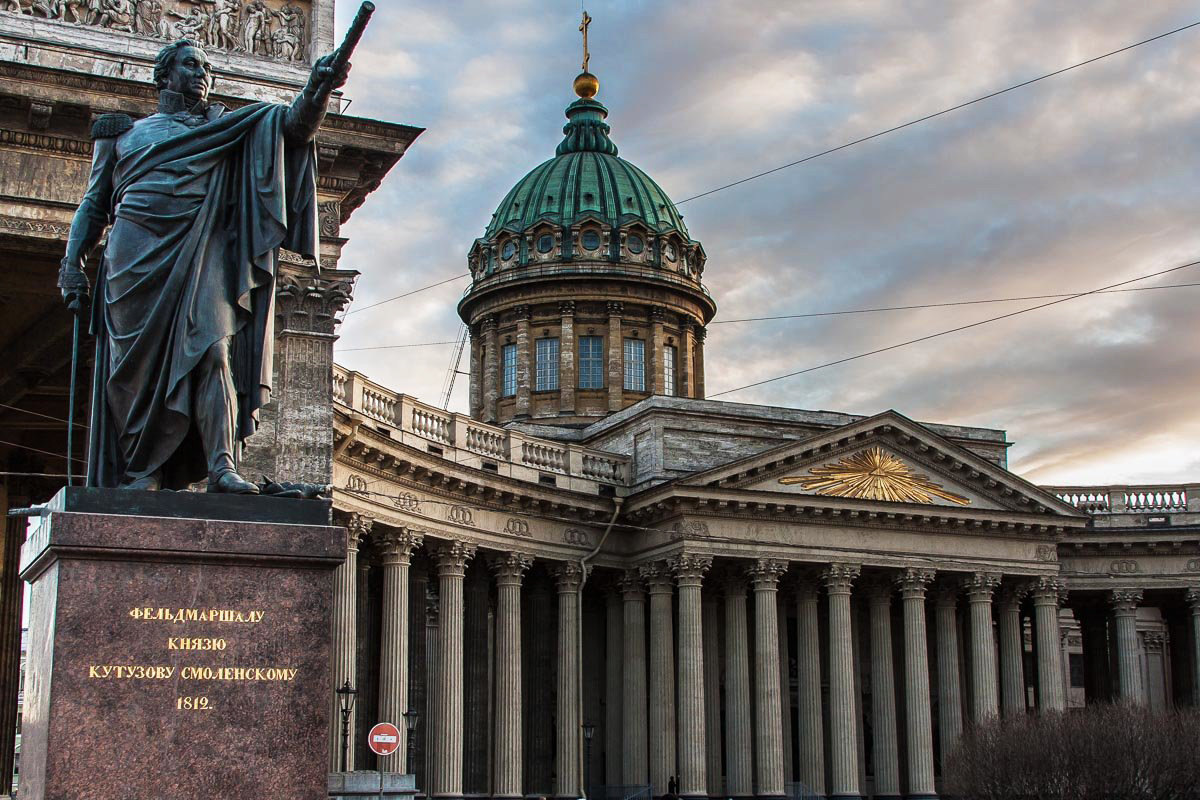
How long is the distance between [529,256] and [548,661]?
2575 cm

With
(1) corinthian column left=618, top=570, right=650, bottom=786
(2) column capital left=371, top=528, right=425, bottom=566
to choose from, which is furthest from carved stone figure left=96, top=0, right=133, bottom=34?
(1) corinthian column left=618, top=570, right=650, bottom=786

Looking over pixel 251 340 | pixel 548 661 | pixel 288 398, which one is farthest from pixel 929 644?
pixel 251 340

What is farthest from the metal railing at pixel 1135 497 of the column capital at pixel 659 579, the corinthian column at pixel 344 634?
the corinthian column at pixel 344 634

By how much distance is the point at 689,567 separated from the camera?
50.4m

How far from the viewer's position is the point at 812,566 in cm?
5353

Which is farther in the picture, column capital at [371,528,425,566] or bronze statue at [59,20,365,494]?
column capital at [371,528,425,566]

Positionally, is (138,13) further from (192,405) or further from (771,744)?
(771,744)

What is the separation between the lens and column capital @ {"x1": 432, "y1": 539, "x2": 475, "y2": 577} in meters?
45.2

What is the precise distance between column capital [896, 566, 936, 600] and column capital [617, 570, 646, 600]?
887cm

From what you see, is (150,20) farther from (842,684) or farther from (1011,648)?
(1011,648)

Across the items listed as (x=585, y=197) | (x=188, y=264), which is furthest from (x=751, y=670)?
(x=188, y=264)

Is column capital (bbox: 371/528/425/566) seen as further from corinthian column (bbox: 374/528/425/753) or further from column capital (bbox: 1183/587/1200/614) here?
column capital (bbox: 1183/587/1200/614)

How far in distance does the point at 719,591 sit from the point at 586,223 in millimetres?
23440

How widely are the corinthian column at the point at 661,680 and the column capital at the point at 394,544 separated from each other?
11.1 metres
